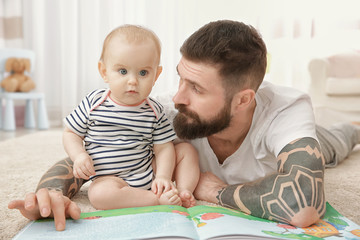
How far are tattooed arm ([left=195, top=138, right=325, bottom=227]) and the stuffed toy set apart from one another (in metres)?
2.85

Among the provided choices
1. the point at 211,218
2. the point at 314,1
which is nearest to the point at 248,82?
the point at 211,218

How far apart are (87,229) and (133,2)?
3.24m

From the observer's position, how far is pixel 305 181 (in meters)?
0.90

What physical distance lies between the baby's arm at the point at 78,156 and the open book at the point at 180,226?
0.11 metres

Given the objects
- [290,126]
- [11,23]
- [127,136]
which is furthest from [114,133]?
[11,23]

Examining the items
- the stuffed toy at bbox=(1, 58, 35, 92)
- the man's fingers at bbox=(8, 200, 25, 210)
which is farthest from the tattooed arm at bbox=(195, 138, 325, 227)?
the stuffed toy at bbox=(1, 58, 35, 92)

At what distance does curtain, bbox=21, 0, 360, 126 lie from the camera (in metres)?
3.71

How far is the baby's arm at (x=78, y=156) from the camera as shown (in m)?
0.98

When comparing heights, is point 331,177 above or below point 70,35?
below

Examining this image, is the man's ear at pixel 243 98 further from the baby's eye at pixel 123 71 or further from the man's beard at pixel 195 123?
the baby's eye at pixel 123 71

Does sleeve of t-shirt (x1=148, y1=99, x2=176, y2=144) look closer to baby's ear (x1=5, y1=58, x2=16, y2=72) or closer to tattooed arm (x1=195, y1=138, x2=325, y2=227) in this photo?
tattooed arm (x1=195, y1=138, x2=325, y2=227)

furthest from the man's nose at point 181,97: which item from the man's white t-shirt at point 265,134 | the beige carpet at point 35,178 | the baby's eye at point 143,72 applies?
the beige carpet at point 35,178

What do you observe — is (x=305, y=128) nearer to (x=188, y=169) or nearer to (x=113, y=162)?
(x=188, y=169)

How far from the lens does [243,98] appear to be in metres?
1.11
